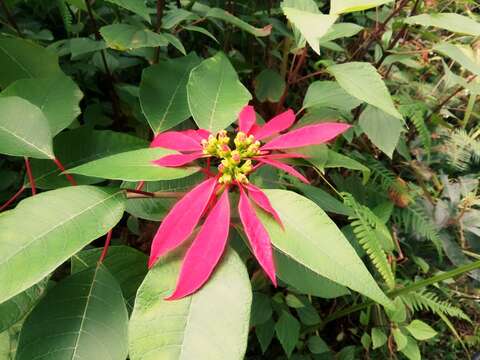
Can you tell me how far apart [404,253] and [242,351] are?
91 cm

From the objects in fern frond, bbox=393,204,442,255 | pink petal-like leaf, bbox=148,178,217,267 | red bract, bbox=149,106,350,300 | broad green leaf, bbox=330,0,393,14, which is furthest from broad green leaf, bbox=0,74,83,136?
fern frond, bbox=393,204,442,255

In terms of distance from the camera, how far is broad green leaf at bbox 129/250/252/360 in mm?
299

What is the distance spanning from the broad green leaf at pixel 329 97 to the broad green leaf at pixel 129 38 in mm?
235

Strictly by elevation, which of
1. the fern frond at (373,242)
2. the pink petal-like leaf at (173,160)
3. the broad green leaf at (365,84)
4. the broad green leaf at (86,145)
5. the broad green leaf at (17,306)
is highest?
the broad green leaf at (365,84)

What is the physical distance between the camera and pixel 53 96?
0.51m

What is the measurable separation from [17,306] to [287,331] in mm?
512

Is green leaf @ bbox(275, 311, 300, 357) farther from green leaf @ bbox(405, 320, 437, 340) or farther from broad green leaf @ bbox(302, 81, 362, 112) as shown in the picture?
broad green leaf @ bbox(302, 81, 362, 112)

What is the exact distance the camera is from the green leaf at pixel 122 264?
46 centimetres

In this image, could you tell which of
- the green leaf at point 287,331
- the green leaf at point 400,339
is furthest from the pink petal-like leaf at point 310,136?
the green leaf at point 400,339

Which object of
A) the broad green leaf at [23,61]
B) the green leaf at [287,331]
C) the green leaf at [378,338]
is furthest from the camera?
the green leaf at [378,338]

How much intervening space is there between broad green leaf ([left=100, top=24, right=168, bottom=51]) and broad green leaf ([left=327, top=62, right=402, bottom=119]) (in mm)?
252

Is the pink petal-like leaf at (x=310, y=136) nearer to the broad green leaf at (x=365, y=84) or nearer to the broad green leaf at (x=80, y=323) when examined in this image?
the broad green leaf at (x=365, y=84)

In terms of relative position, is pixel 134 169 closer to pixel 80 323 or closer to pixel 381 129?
pixel 80 323

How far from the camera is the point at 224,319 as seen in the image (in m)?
0.31
